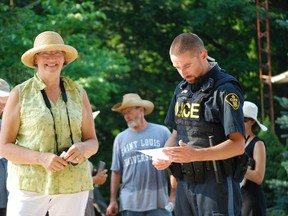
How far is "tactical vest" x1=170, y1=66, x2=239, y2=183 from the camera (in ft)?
20.0

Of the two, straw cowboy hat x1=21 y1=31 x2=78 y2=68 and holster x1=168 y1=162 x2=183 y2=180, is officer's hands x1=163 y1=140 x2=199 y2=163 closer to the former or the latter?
holster x1=168 y1=162 x2=183 y2=180

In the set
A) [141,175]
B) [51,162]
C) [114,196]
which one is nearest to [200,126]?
[51,162]

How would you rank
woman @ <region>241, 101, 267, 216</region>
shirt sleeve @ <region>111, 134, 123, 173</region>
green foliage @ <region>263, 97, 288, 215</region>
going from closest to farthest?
woman @ <region>241, 101, 267, 216</region> < shirt sleeve @ <region>111, 134, 123, 173</region> < green foliage @ <region>263, 97, 288, 215</region>

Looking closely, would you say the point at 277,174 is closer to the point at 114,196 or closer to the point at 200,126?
the point at 114,196

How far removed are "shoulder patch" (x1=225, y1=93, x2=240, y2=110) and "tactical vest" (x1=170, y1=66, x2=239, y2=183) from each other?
0.15 meters

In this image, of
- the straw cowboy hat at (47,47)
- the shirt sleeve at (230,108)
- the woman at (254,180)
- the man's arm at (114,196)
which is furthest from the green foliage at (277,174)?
the straw cowboy hat at (47,47)

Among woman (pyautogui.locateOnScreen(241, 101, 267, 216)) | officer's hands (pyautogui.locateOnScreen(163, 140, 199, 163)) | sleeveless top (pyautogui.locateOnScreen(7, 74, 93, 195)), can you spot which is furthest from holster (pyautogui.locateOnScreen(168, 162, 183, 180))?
woman (pyautogui.locateOnScreen(241, 101, 267, 216))

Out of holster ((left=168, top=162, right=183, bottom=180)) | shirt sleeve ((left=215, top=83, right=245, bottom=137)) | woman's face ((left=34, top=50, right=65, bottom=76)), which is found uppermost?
woman's face ((left=34, top=50, right=65, bottom=76))

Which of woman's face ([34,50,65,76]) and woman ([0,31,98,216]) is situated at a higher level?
woman's face ([34,50,65,76])

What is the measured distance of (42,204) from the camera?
241 inches

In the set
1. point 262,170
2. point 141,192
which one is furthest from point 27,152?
point 141,192

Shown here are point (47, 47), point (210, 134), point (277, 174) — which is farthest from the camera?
point (277, 174)

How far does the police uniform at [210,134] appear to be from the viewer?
6027 mm

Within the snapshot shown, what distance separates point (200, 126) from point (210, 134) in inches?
3.7
